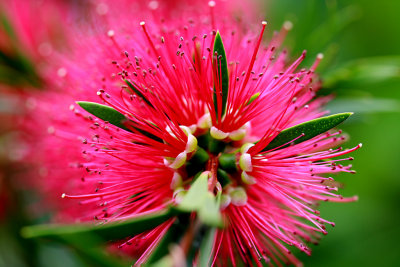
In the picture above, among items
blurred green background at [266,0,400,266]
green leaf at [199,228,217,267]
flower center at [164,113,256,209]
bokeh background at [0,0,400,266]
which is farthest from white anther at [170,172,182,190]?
blurred green background at [266,0,400,266]

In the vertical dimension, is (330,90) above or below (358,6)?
below

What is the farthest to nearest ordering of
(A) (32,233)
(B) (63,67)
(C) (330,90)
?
(B) (63,67) → (C) (330,90) → (A) (32,233)

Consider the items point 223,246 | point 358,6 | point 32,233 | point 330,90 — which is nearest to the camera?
point 32,233

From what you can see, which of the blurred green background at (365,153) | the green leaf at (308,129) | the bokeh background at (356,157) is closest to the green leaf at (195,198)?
the green leaf at (308,129)

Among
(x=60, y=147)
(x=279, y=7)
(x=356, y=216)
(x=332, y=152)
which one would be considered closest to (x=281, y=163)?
(x=332, y=152)

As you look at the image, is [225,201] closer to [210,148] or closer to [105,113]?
[210,148]

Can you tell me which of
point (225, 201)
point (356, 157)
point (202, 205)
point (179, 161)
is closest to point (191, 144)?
point (179, 161)

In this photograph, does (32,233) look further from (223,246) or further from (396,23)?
(396,23)

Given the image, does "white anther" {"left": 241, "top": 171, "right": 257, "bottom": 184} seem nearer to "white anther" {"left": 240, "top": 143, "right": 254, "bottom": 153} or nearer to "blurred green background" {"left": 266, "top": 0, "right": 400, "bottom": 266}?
"white anther" {"left": 240, "top": 143, "right": 254, "bottom": 153}
